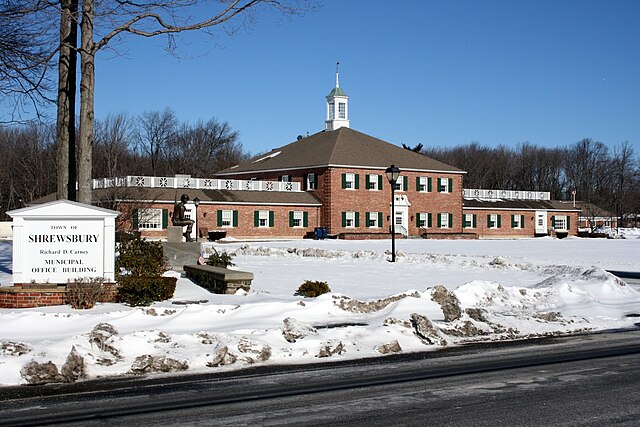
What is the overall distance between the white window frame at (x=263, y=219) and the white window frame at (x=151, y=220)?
7.72 meters

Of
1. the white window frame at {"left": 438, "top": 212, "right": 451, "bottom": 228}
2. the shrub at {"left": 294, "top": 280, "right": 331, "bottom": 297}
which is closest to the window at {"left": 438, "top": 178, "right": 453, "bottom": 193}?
the white window frame at {"left": 438, "top": 212, "right": 451, "bottom": 228}

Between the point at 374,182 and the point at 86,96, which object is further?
the point at 374,182

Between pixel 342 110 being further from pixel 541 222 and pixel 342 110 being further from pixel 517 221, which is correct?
pixel 541 222

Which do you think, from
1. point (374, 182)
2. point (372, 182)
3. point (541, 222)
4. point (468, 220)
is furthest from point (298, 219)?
point (541, 222)

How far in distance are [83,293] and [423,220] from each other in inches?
2058

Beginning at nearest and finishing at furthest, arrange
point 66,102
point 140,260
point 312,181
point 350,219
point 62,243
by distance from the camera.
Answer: point 62,243, point 140,260, point 66,102, point 350,219, point 312,181

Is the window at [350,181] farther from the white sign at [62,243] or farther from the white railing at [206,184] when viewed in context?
the white sign at [62,243]

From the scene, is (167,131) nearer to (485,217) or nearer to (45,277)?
(485,217)

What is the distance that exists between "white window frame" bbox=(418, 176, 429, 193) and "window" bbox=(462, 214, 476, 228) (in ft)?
19.1

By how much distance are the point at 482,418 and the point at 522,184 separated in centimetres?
11034

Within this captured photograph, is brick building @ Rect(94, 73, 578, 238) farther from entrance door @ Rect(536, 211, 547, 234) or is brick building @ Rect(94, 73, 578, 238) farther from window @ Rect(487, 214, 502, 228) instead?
entrance door @ Rect(536, 211, 547, 234)

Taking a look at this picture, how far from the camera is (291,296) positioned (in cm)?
1681

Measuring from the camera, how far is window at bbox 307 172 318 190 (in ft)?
198

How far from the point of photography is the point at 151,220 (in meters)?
51.5
